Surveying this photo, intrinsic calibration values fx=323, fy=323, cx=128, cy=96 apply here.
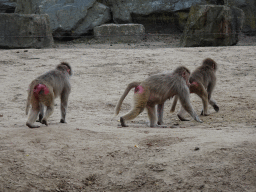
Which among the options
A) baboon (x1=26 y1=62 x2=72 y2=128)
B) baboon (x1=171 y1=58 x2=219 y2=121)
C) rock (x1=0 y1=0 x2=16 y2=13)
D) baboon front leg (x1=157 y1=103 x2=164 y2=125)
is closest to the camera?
baboon (x1=26 y1=62 x2=72 y2=128)

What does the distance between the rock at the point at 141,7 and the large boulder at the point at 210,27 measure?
12.2ft

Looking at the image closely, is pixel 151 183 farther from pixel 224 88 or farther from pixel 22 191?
pixel 224 88

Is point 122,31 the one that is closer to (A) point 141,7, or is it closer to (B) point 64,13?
(A) point 141,7

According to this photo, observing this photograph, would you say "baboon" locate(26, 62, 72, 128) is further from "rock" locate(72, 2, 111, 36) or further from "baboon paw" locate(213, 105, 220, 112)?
"rock" locate(72, 2, 111, 36)

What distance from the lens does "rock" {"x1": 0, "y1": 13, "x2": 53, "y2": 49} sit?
1312 cm

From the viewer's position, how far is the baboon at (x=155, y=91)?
591 cm

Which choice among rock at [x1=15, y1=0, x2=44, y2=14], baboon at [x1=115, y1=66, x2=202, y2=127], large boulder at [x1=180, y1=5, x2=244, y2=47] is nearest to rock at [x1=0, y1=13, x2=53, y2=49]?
rock at [x1=15, y1=0, x2=44, y2=14]

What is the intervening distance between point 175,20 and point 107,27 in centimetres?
450

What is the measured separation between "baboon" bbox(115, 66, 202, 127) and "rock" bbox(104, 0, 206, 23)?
12.4 meters

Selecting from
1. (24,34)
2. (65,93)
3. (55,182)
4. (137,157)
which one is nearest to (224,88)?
(65,93)

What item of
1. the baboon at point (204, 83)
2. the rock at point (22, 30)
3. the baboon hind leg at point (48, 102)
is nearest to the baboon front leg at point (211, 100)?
the baboon at point (204, 83)

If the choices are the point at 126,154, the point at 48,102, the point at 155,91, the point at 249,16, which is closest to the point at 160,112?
the point at 155,91

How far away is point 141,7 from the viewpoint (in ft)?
59.5

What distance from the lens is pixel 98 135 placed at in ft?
15.7
